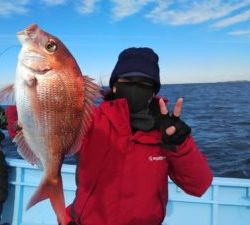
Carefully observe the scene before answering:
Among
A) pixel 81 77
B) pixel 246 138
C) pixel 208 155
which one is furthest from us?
pixel 246 138

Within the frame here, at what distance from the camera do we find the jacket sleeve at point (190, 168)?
9.17 feet

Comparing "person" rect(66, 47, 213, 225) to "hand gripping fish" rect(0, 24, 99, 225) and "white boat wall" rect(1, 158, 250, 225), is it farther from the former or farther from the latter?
"white boat wall" rect(1, 158, 250, 225)

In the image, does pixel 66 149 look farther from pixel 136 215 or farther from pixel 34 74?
pixel 136 215

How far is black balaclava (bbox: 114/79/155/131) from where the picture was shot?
2.93 m

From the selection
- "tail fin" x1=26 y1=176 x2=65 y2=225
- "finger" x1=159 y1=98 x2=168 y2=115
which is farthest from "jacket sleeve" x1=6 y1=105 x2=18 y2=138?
"finger" x1=159 y1=98 x2=168 y2=115

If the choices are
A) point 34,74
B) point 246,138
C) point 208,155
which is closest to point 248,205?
point 34,74

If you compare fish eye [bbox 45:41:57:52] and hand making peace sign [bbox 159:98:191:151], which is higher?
fish eye [bbox 45:41:57:52]

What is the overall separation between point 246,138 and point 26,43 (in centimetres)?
1886

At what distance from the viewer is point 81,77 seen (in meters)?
2.13

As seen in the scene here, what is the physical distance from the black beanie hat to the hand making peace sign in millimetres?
228

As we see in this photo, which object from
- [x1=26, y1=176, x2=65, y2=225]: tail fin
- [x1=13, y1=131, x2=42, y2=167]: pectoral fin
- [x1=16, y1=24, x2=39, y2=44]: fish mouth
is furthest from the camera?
[x1=26, y1=176, x2=65, y2=225]: tail fin

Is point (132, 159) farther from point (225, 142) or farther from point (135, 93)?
point (225, 142)

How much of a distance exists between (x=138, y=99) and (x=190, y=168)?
2.02 feet

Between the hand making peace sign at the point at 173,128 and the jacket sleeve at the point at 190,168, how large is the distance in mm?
60
